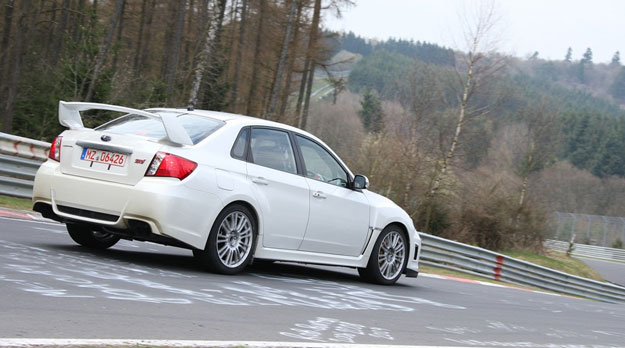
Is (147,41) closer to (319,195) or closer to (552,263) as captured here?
(552,263)

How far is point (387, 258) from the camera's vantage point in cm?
991

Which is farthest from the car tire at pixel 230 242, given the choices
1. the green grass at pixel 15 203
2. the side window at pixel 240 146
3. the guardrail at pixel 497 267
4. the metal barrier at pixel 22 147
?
the guardrail at pixel 497 267

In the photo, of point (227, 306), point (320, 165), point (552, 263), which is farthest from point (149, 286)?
point (552, 263)

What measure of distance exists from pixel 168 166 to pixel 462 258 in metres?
11.0

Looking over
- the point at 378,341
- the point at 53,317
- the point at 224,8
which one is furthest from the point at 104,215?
the point at 224,8

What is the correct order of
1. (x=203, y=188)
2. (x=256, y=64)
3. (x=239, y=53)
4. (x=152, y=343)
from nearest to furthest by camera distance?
(x=152, y=343) < (x=203, y=188) < (x=256, y=64) < (x=239, y=53)

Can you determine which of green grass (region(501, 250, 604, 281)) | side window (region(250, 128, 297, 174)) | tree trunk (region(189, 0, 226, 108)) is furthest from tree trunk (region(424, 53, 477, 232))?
side window (region(250, 128, 297, 174))

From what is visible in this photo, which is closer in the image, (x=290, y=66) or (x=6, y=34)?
(x=6, y=34)

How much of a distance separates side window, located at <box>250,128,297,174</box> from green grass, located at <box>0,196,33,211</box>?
5952mm

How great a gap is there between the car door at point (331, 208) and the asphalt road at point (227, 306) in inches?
18.4

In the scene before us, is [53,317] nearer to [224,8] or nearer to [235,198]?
[235,198]

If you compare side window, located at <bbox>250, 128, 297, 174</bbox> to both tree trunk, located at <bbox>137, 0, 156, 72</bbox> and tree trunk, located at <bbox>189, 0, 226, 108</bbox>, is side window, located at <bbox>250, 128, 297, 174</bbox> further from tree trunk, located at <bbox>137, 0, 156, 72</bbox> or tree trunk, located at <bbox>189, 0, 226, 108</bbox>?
tree trunk, located at <bbox>137, 0, 156, 72</bbox>

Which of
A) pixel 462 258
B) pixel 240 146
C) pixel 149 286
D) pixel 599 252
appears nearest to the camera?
pixel 149 286

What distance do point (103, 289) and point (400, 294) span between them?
4053 mm
